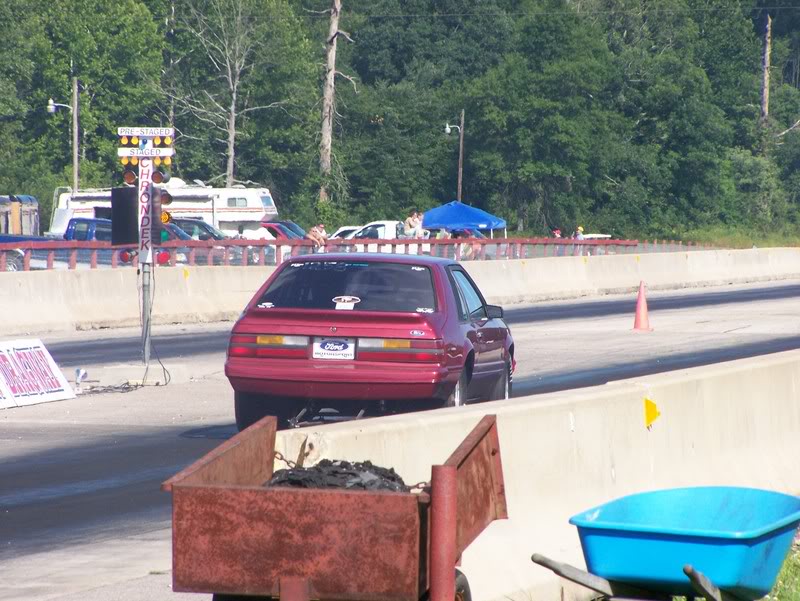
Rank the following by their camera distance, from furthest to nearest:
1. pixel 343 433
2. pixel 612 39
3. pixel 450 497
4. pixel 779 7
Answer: pixel 779 7 → pixel 612 39 → pixel 343 433 → pixel 450 497

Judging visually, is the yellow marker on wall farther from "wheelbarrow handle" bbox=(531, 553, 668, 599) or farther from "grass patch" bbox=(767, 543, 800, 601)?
"wheelbarrow handle" bbox=(531, 553, 668, 599)

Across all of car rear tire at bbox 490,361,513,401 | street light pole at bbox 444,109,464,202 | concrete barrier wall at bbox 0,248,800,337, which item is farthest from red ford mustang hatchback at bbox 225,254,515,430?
street light pole at bbox 444,109,464,202

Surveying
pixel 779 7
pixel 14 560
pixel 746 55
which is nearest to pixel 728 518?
pixel 14 560

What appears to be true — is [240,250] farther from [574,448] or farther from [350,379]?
[574,448]

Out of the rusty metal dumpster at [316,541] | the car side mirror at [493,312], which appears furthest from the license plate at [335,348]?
the rusty metal dumpster at [316,541]

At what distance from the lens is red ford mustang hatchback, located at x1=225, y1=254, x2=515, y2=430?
11.4 meters

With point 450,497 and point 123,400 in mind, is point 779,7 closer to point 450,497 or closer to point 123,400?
point 123,400

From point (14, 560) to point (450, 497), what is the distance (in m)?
3.94

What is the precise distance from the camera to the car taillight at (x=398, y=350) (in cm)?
1141

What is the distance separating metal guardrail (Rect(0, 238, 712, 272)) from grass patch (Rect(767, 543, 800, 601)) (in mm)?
14352

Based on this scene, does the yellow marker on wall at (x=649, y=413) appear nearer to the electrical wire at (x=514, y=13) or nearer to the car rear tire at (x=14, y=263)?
the car rear tire at (x=14, y=263)

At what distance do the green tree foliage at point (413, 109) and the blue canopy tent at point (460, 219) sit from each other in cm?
2147

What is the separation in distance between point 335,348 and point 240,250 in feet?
81.4

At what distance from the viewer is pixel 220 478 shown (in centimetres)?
514
